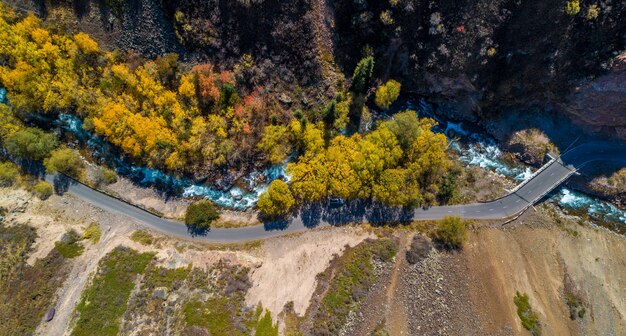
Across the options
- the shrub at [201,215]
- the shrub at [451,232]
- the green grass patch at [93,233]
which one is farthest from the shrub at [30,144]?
the shrub at [451,232]

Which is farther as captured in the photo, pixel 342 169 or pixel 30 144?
pixel 342 169

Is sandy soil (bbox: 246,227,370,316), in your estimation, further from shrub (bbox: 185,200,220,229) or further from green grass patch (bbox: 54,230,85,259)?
green grass patch (bbox: 54,230,85,259)

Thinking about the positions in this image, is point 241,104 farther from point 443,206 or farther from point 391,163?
point 443,206

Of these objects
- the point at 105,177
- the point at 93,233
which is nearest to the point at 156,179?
the point at 105,177

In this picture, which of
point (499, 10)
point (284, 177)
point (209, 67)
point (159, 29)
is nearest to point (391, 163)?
point (284, 177)

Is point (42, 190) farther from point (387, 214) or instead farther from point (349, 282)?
point (387, 214)

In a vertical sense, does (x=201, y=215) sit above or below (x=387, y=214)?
below

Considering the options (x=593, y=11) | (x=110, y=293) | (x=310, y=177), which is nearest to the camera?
(x=110, y=293)

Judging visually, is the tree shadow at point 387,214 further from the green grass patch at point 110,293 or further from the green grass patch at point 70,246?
the green grass patch at point 70,246
